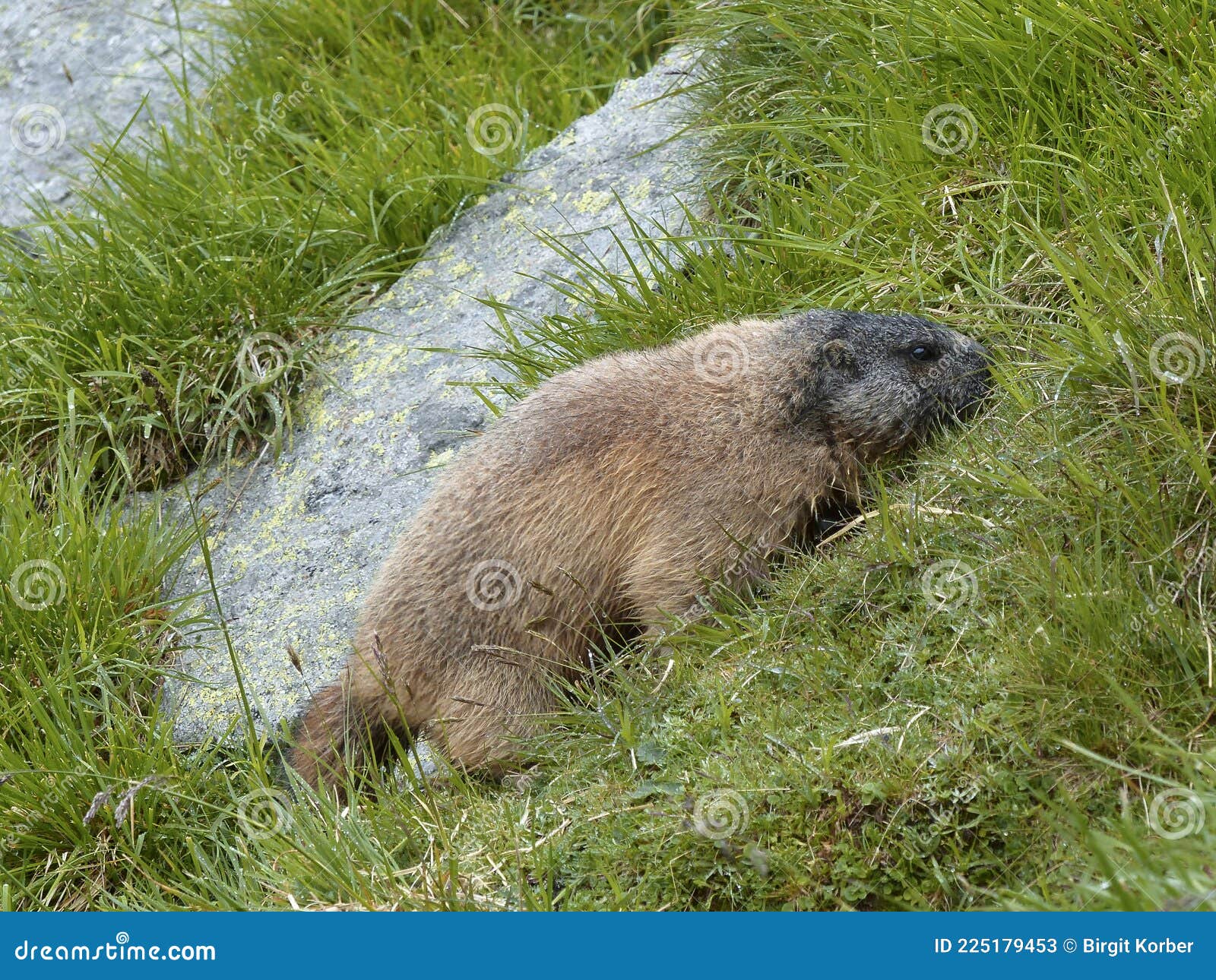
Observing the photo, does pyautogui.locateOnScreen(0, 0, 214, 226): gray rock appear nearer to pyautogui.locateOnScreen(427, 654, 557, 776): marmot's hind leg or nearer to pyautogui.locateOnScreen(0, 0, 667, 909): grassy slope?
pyautogui.locateOnScreen(0, 0, 667, 909): grassy slope

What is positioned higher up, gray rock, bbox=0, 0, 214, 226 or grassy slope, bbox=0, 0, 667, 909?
gray rock, bbox=0, 0, 214, 226

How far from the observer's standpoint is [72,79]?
28.6 feet

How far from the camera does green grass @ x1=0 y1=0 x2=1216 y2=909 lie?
3.71 m

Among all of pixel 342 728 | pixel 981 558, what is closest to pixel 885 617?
pixel 981 558

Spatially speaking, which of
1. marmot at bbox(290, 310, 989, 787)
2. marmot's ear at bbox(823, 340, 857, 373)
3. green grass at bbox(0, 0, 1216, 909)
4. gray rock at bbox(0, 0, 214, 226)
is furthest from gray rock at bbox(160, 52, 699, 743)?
gray rock at bbox(0, 0, 214, 226)

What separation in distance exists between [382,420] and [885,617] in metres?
3.45

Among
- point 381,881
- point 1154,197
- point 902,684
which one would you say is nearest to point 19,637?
point 381,881

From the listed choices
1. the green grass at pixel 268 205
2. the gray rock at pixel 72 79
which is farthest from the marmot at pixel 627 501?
A: the gray rock at pixel 72 79

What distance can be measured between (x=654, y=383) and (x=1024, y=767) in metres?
2.47

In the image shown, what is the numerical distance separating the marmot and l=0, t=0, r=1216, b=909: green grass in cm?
23

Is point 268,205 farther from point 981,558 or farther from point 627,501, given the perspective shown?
point 981,558

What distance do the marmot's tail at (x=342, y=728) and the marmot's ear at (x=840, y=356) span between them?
246 centimetres

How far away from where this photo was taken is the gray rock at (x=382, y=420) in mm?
6312

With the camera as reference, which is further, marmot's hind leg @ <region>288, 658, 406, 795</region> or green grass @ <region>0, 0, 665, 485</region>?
A: green grass @ <region>0, 0, 665, 485</region>
